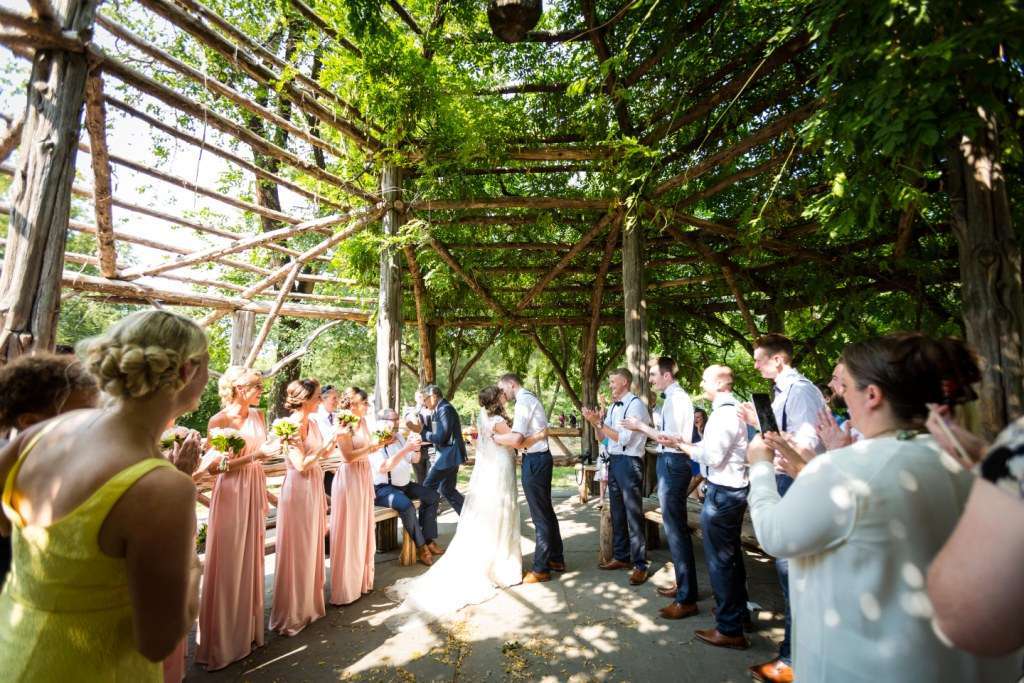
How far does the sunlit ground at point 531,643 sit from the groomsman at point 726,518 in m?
0.22

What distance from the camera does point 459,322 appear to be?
1257 centimetres

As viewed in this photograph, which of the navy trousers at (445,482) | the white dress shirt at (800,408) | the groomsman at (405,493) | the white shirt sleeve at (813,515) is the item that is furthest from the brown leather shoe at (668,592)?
the white shirt sleeve at (813,515)

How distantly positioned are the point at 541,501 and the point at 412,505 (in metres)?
1.90

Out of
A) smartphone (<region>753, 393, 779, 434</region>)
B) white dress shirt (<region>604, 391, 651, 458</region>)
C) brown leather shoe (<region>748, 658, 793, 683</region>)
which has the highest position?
smartphone (<region>753, 393, 779, 434</region>)

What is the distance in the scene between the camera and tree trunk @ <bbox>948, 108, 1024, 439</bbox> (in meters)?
3.21

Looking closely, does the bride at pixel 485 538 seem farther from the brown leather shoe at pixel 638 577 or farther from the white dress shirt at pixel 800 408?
the white dress shirt at pixel 800 408

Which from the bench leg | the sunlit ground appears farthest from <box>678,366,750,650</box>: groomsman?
the bench leg

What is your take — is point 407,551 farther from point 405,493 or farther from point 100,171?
point 100,171

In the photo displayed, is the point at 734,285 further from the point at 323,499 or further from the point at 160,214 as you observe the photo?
the point at 160,214

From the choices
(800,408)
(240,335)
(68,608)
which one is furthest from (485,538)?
(240,335)

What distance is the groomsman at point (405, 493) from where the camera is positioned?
662cm

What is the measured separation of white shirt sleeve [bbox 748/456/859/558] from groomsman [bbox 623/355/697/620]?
3240mm

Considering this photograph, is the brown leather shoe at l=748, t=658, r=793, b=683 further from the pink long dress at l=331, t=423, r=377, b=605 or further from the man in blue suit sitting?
the man in blue suit sitting

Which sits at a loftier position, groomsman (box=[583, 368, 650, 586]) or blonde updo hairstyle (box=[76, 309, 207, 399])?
blonde updo hairstyle (box=[76, 309, 207, 399])
